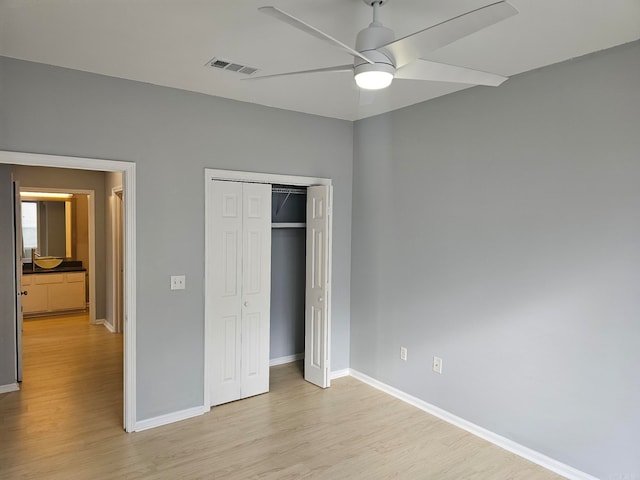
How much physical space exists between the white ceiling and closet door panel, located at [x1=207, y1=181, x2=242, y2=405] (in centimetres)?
102

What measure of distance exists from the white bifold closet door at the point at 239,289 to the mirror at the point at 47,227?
5.98 metres

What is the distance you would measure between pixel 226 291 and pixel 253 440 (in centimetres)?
129

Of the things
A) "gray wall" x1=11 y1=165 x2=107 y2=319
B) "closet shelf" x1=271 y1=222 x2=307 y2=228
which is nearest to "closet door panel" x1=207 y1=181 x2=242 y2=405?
"closet shelf" x1=271 y1=222 x2=307 y2=228

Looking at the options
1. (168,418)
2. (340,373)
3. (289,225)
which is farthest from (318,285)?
(168,418)

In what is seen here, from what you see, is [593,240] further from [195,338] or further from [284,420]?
[195,338]

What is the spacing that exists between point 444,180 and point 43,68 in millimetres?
3118

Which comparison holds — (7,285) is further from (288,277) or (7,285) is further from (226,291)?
(288,277)

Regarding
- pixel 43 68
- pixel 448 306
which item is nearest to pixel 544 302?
pixel 448 306

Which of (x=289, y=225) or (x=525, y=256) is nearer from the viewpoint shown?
(x=525, y=256)

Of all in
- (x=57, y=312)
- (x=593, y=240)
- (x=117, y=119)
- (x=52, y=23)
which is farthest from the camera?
(x=57, y=312)

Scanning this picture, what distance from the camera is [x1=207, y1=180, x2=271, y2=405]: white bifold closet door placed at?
157 inches

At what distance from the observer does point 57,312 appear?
7.75m

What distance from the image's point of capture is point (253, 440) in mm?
3383

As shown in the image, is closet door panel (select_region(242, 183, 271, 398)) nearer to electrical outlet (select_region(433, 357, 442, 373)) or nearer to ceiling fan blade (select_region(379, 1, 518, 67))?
electrical outlet (select_region(433, 357, 442, 373))
